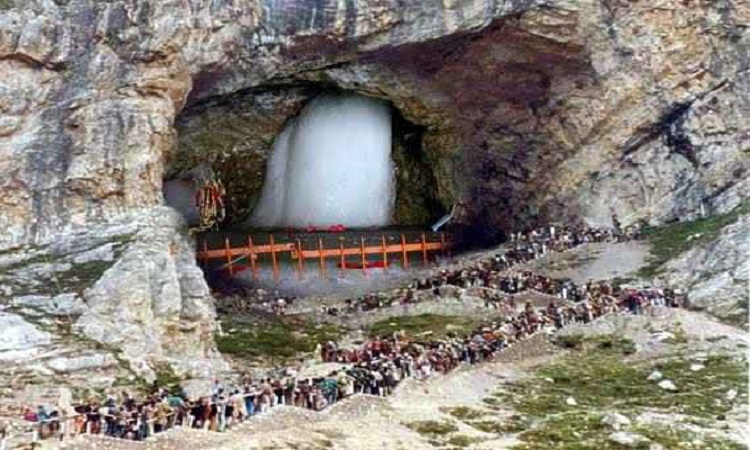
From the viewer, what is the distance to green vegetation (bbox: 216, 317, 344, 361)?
42.7 m

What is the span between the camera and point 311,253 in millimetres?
57875

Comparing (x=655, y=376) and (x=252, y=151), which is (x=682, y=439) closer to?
(x=655, y=376)

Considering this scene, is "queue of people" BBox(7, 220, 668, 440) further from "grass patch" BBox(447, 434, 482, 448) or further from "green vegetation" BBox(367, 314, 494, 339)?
"grass patch" BBox(447, 434, 482, 448)

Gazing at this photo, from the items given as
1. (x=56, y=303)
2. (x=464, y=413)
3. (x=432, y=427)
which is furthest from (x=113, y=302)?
(x=432, y=427)

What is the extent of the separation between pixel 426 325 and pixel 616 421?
54.8ft

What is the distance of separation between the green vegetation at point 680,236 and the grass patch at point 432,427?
21.1 meters

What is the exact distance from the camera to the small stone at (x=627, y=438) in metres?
28.1

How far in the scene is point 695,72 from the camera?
5703 cm

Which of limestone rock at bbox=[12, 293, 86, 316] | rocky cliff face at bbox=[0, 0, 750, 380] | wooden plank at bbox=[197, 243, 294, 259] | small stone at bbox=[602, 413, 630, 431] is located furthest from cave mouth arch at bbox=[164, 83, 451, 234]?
small stone at bbox=[602, 413, 630, 431]

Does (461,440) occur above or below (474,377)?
below

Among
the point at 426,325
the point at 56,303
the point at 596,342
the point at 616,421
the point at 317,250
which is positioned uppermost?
the point at 317,250

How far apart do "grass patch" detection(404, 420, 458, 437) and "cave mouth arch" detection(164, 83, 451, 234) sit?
25.0 meters

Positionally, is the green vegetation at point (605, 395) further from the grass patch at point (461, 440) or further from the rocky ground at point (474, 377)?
the grass patch at point (461, 440)

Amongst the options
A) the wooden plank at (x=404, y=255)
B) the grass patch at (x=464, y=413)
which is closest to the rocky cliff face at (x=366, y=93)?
the wooden plank at (x=404, y=255)
